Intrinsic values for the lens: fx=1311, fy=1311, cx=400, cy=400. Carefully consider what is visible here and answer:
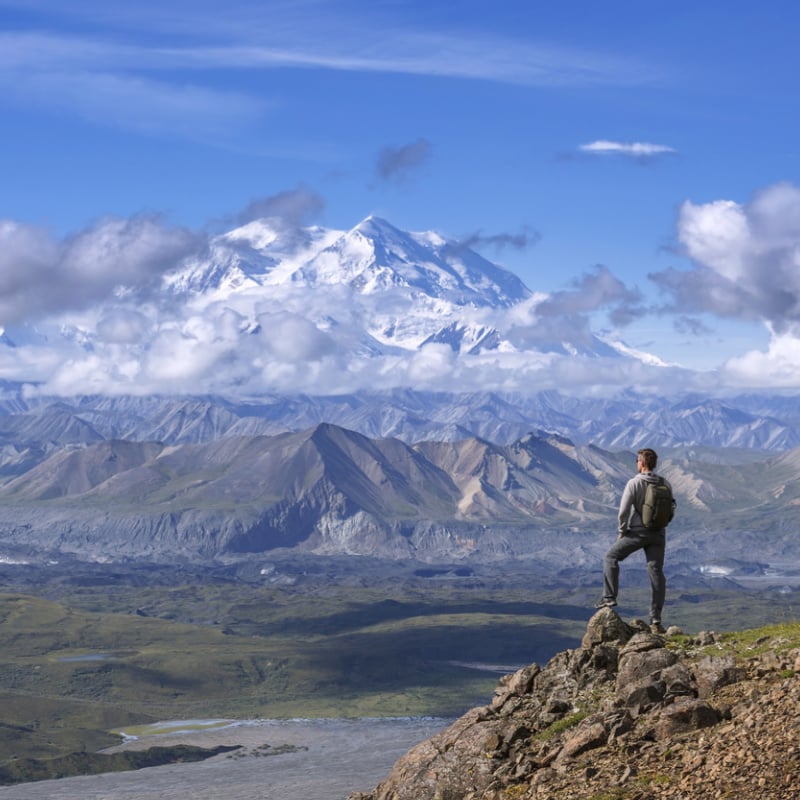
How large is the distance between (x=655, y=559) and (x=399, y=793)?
10836 mm

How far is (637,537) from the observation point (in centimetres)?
4050

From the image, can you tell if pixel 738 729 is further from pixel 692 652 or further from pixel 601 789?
pixel 692 652

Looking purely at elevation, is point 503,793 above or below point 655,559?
below

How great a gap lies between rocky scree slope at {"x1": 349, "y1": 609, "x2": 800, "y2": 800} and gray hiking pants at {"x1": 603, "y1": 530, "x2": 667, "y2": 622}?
929 millimetres

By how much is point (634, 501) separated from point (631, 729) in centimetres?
829

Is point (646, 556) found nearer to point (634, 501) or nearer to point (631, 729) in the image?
point (634, 501)

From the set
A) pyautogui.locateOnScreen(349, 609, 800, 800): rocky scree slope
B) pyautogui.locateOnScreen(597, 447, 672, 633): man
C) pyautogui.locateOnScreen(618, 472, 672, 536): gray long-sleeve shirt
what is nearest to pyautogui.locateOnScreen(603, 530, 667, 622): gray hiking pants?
pyautogui.locateOnScreen(597, 447, 672, 633): man

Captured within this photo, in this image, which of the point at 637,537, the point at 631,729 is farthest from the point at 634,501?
the point at 631,729

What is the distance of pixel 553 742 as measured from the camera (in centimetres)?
3531

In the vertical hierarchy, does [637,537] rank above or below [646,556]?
above

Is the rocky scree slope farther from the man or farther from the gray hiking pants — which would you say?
the man

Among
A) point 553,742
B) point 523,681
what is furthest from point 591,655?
point 553,742

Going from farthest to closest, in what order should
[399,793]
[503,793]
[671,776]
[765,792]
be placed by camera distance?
[399,793]
[503,793]
[671,776]
[765,792]

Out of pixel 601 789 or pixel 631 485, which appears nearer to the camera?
pixel 601 789
